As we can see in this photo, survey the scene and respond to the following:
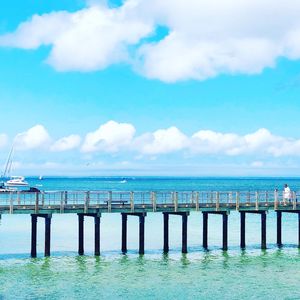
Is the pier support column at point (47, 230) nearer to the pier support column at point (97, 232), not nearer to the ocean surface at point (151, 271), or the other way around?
the ocean surface at point (151, 271)

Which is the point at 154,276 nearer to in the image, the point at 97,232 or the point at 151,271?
the point at 151,271

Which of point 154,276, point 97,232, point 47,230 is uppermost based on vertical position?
point 47,230

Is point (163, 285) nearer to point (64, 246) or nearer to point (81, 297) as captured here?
point (81, 297)

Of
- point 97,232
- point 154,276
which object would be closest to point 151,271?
point 154,276

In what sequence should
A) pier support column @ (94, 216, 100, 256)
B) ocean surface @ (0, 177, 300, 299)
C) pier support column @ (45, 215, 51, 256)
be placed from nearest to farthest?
ocean surface @ (0, 177, 300, 299) < pier support column @ (45, 215, 51, 256) < pier support column @ (94, 216, 100, 256)

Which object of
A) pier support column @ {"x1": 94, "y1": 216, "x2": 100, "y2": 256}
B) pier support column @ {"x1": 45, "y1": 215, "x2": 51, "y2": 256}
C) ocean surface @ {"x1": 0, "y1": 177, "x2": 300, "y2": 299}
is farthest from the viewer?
pier support column @ {"x1": 94, "y1": 216, "x2": 100, "y2": 256}

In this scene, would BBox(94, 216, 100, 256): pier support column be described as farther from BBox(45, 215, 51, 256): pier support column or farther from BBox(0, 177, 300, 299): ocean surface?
BBox(45, 215, 51, 256): pier support column

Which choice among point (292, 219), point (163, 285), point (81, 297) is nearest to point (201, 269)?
point (163, 285)

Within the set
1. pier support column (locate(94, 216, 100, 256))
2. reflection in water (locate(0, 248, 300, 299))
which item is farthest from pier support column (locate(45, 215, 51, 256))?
pier support column (locate(94, 216, 100, 256))

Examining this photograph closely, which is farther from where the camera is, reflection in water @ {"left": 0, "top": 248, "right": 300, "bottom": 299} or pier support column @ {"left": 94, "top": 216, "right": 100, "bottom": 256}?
pier support column @ {"left": 94, "top": 216, "right": 100, "bottom": 256}

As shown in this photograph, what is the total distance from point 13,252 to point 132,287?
61.4ft

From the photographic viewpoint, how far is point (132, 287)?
117 feet

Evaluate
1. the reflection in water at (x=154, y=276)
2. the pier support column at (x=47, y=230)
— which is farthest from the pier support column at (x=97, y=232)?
the pier support column at (x=47, y=230)

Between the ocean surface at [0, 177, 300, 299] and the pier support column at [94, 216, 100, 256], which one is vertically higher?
the pier support column at [94, 216, 100, 256]
